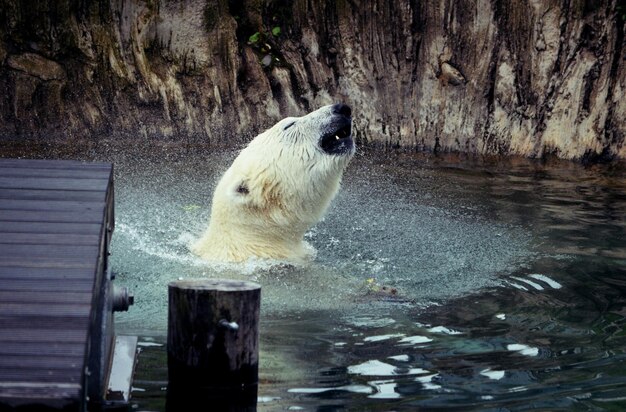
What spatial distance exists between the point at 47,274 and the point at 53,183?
927 millimetres

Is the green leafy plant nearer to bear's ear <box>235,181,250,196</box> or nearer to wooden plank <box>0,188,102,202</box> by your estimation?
bear's ear <box>235,181,250,196</box>

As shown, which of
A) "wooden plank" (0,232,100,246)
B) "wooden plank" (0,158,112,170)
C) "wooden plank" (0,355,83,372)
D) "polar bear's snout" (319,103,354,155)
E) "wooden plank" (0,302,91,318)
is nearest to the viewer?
"wooden plank" (0,355,83,372)

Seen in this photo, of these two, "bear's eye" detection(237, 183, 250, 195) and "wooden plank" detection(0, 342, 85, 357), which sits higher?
"bear's eye" detection(237, 183, 250, 195)

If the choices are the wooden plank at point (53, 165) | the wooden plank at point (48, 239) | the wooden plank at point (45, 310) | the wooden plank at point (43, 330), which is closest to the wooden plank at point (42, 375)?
the wooden plank at point (43, 330)

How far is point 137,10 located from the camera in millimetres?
13578

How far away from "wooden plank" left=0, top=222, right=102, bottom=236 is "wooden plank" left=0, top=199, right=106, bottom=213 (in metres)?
0.15

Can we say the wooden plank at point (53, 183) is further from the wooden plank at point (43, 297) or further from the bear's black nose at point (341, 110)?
the bear's black nose at point (341, 110)

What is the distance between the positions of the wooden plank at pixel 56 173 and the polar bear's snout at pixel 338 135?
2.26 m

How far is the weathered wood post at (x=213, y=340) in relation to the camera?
163 inches

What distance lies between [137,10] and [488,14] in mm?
5023

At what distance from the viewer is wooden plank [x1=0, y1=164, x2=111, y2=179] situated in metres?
4.66

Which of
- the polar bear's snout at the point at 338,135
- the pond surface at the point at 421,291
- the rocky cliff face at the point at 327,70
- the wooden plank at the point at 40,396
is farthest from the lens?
the rocky cliff face at the point at 327,70

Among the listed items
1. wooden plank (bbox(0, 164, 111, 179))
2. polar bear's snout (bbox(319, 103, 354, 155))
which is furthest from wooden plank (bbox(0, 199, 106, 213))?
polar bear's snout (bbox(319, 103, 354, 155))

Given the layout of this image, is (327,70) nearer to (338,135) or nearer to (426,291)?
(338,135)
